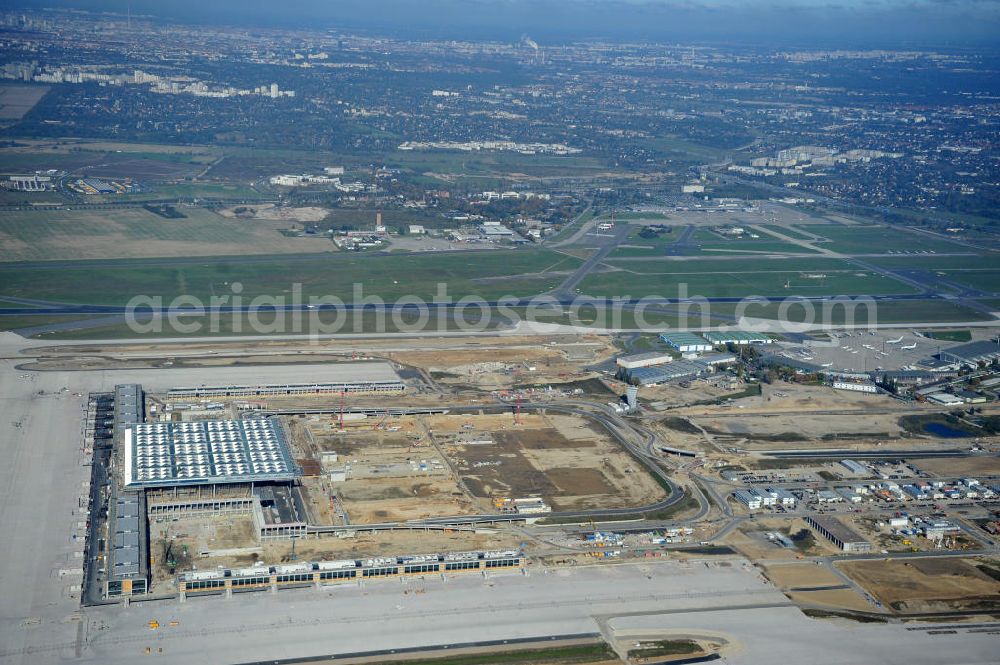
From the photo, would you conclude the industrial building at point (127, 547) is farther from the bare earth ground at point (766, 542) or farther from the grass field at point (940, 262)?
the grass field at point (940, 262)

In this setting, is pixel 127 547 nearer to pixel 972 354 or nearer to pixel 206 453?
pixel 206 453

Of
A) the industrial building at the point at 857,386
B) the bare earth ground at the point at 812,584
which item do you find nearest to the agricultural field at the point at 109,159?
the industrial building at the point at 857,386

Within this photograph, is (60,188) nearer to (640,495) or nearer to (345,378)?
(345,378)

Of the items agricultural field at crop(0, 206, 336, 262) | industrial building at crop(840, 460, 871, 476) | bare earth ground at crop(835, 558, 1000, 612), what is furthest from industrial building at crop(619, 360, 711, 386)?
agricultural field at crop(0, 206, 336, 262)

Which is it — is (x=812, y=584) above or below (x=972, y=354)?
below

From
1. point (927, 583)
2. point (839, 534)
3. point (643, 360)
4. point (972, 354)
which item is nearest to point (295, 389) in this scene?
point (643, 360)

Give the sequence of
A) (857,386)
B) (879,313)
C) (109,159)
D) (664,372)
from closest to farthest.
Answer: (857,386) → (664,372) → (879,313) → (109,159)
